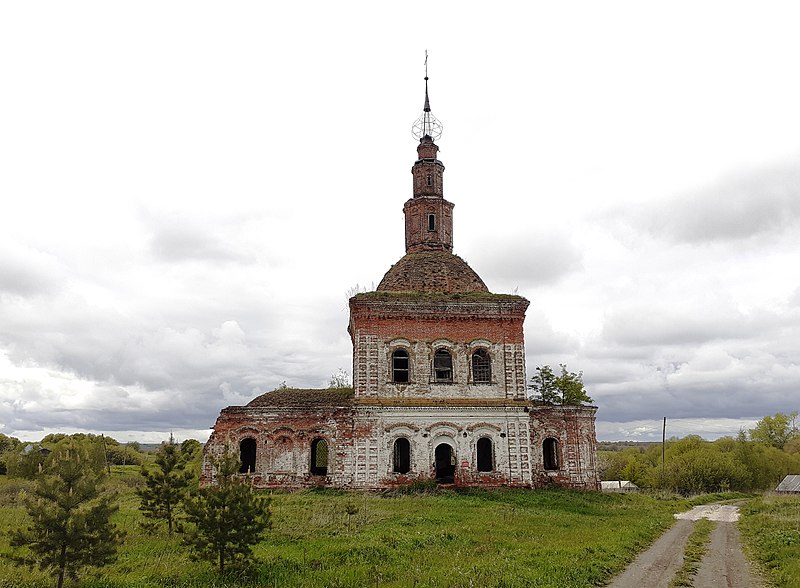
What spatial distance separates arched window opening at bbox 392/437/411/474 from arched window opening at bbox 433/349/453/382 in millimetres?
3210

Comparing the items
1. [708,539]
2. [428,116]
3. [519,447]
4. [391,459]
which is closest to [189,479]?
[391,459]

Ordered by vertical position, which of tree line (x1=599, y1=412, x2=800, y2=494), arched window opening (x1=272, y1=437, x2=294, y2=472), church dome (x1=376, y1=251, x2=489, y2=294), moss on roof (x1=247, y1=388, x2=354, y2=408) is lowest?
tree line (x1=599, y1=412, x2=800, y2=494)

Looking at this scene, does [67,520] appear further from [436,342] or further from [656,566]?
[436,342]

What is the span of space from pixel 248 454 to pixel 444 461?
8.99 metres

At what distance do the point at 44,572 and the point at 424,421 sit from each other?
1549 cm

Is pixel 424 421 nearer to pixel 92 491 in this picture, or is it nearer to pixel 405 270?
pixel 405 270

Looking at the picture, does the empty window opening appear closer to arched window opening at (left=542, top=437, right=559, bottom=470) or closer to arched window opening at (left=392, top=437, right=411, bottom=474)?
arched window opening at (left=392, top=437, right=411, bottom=474)

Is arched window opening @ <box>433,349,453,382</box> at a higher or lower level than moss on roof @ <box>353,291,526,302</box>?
lower

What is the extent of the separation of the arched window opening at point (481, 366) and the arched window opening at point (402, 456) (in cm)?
422

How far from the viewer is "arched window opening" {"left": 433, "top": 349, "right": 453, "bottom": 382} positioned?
2619 cm

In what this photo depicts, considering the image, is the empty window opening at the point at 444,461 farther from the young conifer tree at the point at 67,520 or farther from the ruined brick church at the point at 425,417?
the young conifer tree at the point at 67,520

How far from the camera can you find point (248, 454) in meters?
27.5

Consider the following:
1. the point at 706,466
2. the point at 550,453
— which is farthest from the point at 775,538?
the point at 706,466

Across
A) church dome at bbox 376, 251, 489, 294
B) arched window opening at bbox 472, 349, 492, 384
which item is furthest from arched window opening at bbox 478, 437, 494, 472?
church dome at bbox 376, 251, 489, 294
